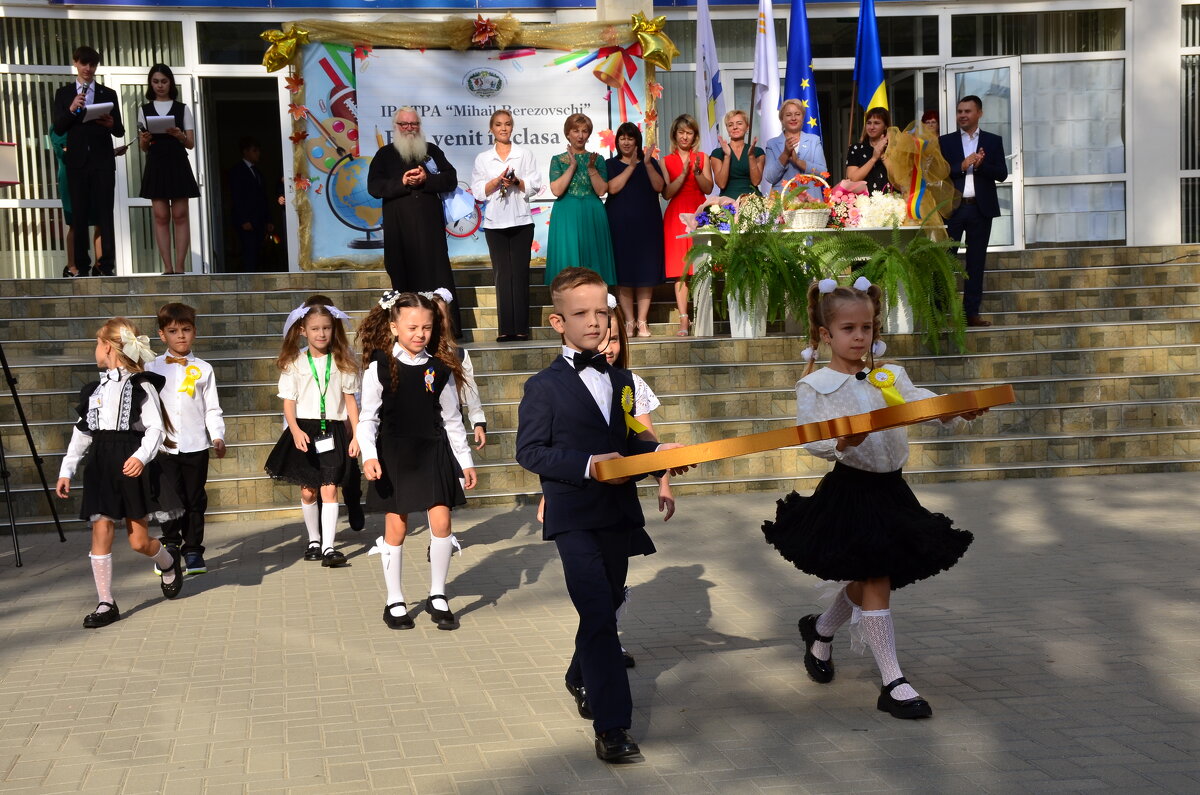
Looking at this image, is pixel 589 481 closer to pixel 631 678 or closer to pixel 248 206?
pixel 631 678

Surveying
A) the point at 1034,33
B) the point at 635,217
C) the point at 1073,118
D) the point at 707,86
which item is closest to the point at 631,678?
the point at 635,217

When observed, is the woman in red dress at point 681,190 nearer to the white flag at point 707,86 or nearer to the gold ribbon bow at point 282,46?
the white flag at point 707,86

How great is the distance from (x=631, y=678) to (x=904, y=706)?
127 cm

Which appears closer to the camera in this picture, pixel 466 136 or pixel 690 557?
pixel 690 557

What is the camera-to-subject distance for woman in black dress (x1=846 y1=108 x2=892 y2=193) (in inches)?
515

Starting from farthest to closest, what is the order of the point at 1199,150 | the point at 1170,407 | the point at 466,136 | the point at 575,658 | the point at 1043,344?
1. the point at 1199,150
2. the point at 466,136
3. the point at 1043,344
4. the point at 1170,407
5. the point at 575,658

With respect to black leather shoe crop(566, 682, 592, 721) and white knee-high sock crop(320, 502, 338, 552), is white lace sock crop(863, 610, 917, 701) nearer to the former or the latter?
black leather shoe crop(566, 682, 592, 721)

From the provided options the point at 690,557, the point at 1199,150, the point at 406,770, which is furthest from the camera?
the point at 1199,150

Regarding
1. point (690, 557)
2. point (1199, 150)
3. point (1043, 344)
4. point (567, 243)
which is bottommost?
point (690, 557)

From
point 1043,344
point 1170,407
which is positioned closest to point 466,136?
point 1043,344

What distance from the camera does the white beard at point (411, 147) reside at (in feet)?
38.1

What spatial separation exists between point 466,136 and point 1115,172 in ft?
30.7

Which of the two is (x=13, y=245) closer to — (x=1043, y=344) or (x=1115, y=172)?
(x=1043, y=344)

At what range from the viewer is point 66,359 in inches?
467
